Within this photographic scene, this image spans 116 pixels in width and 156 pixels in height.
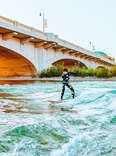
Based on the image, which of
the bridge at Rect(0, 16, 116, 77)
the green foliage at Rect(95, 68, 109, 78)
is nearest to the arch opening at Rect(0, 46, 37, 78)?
the bridge at Rect(0, 16, 116, 77)

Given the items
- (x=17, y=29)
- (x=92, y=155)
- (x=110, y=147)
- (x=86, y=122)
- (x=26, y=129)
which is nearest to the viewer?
(x=92, y=155)

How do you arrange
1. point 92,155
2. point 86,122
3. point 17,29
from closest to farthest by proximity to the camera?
1. point 92,155
2. point 86,122
3. point 17,29

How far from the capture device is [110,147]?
247cm

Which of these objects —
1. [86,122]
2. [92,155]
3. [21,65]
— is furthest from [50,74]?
[92,155]

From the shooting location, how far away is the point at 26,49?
22172 millimetres

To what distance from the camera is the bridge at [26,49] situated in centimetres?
1866

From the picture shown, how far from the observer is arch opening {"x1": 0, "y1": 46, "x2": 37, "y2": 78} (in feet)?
70.6

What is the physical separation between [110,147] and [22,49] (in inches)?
789

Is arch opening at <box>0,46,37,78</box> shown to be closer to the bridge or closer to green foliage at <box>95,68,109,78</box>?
the bridge

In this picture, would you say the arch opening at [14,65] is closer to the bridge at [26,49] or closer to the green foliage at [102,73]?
the bridge at [26,49]

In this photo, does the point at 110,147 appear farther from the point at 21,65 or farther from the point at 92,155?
the point at 21,65

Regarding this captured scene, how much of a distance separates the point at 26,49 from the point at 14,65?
418cm

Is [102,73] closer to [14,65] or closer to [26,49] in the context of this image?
[26,49]

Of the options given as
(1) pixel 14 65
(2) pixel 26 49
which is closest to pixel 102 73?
(2) pixel 26 49
